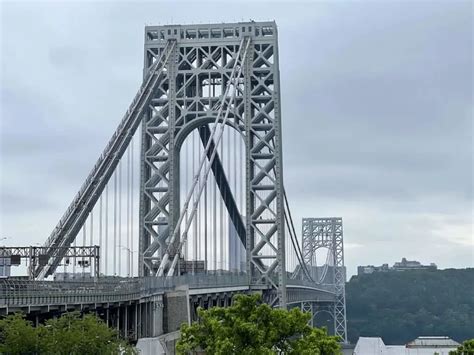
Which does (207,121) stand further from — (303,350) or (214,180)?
(303,350)

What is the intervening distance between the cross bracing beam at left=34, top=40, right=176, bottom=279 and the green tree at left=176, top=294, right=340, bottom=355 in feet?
97.1

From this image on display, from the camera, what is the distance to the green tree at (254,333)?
1318 inches

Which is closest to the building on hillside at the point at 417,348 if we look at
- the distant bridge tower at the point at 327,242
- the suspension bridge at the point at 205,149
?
the suspension bridge at the point at 205,149

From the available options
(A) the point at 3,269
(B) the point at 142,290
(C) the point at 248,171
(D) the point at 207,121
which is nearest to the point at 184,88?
(D) the point at 207,121

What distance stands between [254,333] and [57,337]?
8.42 metres

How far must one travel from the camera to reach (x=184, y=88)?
78.7 metres

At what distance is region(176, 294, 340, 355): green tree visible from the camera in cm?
3347

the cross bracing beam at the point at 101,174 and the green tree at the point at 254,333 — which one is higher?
the cross bracing beam at the point at 101,174

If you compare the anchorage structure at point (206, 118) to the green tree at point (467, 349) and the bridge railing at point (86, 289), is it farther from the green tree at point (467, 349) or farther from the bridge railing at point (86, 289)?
the green tree at point (467, 349)

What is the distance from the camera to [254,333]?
3359 cm

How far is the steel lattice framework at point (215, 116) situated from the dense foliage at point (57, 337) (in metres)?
37.4

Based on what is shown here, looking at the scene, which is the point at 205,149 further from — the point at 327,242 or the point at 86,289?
the point at 327,242

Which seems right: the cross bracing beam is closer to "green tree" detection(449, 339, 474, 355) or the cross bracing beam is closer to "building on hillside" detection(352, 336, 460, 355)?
"building on hillside" detection(352, 336, 460, 355)

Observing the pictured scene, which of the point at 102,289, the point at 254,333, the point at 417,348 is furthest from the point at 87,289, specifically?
the point at 417,348
